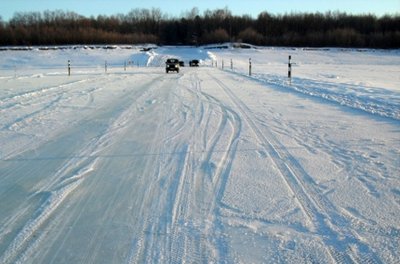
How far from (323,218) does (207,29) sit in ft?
471

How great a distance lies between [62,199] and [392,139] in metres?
5.50

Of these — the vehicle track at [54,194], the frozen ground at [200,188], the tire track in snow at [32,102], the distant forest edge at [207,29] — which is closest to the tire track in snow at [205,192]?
the frozen ground at [200,188]

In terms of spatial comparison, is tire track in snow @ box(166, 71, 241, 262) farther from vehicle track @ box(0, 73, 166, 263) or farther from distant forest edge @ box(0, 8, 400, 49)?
distant forest edge @ box(0, 8, 400, 49)

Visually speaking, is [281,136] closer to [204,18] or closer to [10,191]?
[10,191]

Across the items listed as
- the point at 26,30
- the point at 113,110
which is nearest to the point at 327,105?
the point at 113,110

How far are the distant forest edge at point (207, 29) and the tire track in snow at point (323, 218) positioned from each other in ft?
360

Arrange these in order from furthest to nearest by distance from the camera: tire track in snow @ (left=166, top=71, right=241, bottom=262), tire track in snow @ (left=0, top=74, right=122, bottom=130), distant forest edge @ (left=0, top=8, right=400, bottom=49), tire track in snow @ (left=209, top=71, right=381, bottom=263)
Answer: distant forest edge @ (left=0, top=8, right=400, bottom=49), tire track in snow @ (left=0, top=74, right=122, bottom=130), tire track in snow @ (left=166, top=71, right=241, bottom=262), tire track in snow @ (left=209, top=71, right=381, bottom=263)

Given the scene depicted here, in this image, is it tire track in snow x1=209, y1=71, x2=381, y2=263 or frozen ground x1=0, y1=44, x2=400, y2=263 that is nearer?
tire track in snow x1=209, y1=71, x2=381, y2=263

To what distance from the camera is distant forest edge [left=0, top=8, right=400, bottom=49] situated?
109 meters

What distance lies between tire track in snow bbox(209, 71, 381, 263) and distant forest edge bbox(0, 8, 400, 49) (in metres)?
110

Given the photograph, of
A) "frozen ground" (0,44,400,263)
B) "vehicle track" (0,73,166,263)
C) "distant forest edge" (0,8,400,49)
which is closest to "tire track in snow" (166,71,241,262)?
"frozen ground" (0,44,400,263)

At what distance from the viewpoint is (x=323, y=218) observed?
3.78m

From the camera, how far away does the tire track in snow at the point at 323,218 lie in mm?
3155

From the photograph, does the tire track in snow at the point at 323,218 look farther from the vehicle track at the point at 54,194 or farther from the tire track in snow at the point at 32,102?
the tire track in snow at the point at 32,102
